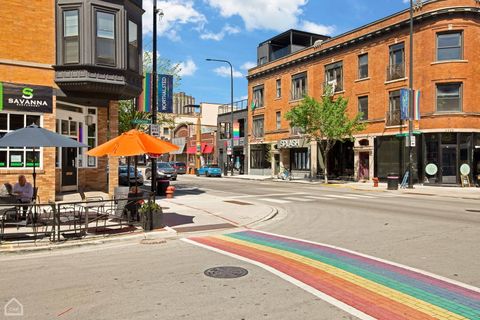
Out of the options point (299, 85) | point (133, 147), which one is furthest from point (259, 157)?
point (133, 147)

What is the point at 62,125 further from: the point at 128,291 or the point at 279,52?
the point at 279,52

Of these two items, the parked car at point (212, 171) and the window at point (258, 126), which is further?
the window at point (258, 126)

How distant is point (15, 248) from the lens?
851 cm

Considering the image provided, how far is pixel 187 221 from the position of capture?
12.4m

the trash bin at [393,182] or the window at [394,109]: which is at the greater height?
the window at [394,109]

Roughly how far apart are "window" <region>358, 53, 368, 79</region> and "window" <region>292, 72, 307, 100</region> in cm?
705

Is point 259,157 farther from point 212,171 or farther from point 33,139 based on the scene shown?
point 33,139

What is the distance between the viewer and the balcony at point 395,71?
3039 cm

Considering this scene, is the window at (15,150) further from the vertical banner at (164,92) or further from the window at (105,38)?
the vertical banner at (164,92)

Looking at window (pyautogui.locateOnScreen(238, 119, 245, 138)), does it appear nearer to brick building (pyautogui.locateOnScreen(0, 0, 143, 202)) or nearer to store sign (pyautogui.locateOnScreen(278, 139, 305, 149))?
store sign (pyautogui.locateOnScreen(278, 139, 305, 149))

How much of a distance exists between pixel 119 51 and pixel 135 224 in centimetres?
830

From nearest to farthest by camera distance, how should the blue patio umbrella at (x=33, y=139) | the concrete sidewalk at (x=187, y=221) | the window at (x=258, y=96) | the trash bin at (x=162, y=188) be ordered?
1. the concrete sidewalk at (x=187, y=221)
2. the blue patio umbrella at (x=33, y=139)
3. the trash bin at (x=162, y=188)
4. the window at (x=258, y=96)

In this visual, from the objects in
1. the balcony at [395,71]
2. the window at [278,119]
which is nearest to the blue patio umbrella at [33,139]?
the balcony at [395,71]

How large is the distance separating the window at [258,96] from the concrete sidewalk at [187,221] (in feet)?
101
